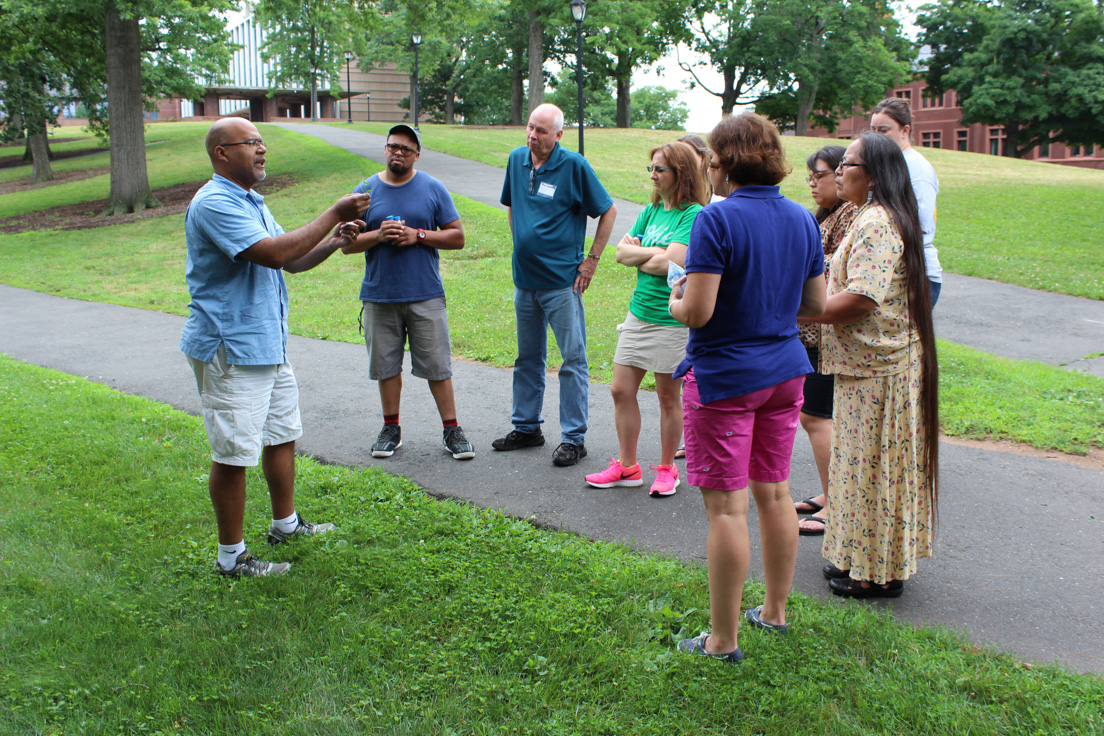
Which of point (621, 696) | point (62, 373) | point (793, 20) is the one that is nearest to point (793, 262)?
point (621, 696)

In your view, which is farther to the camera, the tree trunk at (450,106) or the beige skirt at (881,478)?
the tree trunk at (450,106)

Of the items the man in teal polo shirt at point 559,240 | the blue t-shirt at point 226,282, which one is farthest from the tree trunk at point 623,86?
the blue t-shirt at point 226,282

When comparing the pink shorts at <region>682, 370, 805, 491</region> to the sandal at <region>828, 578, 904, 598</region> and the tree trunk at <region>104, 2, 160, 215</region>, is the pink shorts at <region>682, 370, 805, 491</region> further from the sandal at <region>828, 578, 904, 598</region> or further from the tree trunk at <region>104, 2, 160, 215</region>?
the tree trunk at <region>104, 2, 160, 215</region>

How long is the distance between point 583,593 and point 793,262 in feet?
5.33

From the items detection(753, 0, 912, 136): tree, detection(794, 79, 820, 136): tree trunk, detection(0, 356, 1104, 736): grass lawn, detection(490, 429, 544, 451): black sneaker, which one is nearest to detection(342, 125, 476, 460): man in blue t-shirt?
detection(490, 429, 544, 451): black sneaker

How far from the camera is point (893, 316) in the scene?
3.44 meters

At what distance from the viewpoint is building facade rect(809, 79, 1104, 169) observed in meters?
59.1

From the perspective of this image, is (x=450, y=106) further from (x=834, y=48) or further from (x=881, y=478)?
(x=881, y=478)

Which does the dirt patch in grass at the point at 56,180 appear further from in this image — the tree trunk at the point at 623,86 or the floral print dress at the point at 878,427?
the floral print dress at the point at 878,427

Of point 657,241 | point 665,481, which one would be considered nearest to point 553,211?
point 657,241

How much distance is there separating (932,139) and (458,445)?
73.4m

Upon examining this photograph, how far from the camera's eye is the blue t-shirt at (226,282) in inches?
139

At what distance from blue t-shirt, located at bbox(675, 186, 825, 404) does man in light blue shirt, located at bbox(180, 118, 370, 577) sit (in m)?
1.72

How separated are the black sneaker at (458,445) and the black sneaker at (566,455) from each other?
0.55 meters
